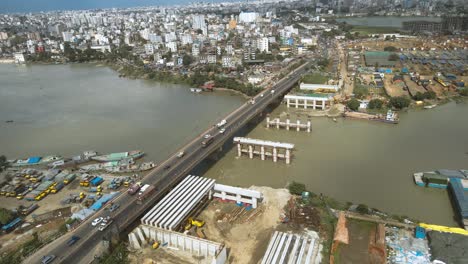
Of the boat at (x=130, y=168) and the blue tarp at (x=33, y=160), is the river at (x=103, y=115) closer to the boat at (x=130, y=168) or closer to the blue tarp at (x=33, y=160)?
the boat at (x=130, y=168)

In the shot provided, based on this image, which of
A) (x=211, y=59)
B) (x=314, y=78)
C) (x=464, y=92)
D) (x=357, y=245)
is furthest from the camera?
(x=211, y=59)

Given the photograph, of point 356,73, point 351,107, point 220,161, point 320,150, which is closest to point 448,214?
point 320,150

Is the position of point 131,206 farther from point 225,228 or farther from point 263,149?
point 263,149

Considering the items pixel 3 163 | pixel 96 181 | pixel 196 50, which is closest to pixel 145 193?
pixel 96 181

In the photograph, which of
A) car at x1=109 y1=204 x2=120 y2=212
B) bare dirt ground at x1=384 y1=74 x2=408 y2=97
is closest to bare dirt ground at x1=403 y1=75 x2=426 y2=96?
bare dirt ground at x1=384 y1=74 x2=408 y2=97

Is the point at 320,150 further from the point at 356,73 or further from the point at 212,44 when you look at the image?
the point at 212,44

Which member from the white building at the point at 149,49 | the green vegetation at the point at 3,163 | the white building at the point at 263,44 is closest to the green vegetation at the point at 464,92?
the white building at the point at 263,44
